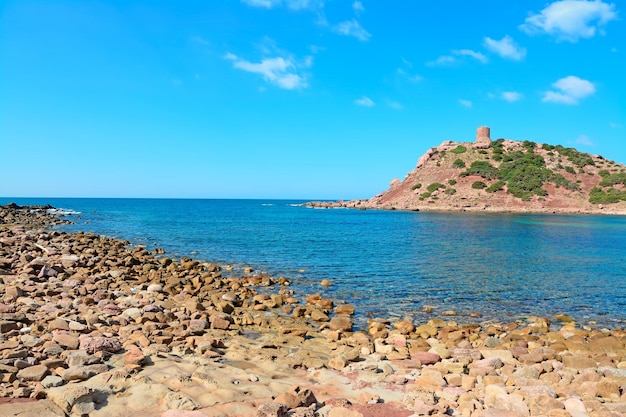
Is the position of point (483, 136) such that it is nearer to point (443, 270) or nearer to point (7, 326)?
point (443, 270)

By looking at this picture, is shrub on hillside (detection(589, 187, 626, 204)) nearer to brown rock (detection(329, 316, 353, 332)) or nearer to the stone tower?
the stone tower

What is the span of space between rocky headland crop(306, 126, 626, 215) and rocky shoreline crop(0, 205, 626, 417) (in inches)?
3429

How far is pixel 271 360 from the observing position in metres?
9.64

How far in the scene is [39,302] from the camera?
43.8 feet

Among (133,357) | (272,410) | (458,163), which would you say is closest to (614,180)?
(458,163)

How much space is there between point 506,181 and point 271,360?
106 meters

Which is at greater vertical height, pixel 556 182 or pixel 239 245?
pixel 556 182

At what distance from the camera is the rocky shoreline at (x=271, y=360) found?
6.98m

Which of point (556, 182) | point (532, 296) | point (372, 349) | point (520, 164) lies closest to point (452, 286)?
point (532, 296)

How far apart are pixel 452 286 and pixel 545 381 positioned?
10937 millimetres

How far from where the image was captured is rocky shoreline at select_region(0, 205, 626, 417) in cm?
698

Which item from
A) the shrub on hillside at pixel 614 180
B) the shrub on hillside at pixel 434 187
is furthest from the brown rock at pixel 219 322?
the shrub on hillside at pixel 614 180

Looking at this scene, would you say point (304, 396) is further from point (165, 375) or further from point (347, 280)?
point (347, 280)

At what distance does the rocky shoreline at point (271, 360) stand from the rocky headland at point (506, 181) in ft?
286
